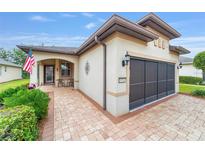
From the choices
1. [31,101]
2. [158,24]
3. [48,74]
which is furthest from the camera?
[48,74]

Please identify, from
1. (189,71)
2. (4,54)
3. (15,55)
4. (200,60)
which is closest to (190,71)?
(189,71)

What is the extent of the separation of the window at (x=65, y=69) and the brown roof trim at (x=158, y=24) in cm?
951

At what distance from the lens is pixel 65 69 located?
12898 mm

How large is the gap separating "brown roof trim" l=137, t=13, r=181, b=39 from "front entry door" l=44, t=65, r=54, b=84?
38.9 ft

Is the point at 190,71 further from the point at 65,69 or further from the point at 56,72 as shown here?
the point at 56,72

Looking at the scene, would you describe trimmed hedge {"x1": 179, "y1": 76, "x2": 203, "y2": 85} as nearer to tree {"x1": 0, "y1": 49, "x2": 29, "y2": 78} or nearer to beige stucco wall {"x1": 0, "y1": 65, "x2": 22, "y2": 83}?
beige stucco wall {"x1": 0, "y1": 65, "x2": 22, "y2": 83}

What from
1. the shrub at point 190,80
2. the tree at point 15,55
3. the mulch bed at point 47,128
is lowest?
the mulch bed at point 47,128

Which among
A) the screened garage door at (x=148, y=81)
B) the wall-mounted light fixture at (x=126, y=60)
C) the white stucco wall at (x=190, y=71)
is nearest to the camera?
the wall-mounted light fixture at (x=126, y=60)

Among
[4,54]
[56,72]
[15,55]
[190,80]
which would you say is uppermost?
[4,54]

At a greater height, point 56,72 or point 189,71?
point 189,71

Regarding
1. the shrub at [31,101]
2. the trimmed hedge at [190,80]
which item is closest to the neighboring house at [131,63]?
the shrub at [31,101]

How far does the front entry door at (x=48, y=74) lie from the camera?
1355cm

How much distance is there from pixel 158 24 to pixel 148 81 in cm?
342

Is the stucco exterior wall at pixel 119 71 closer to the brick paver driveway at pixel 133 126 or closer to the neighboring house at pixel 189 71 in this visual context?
the brick paver driveway at pixel 133 126
